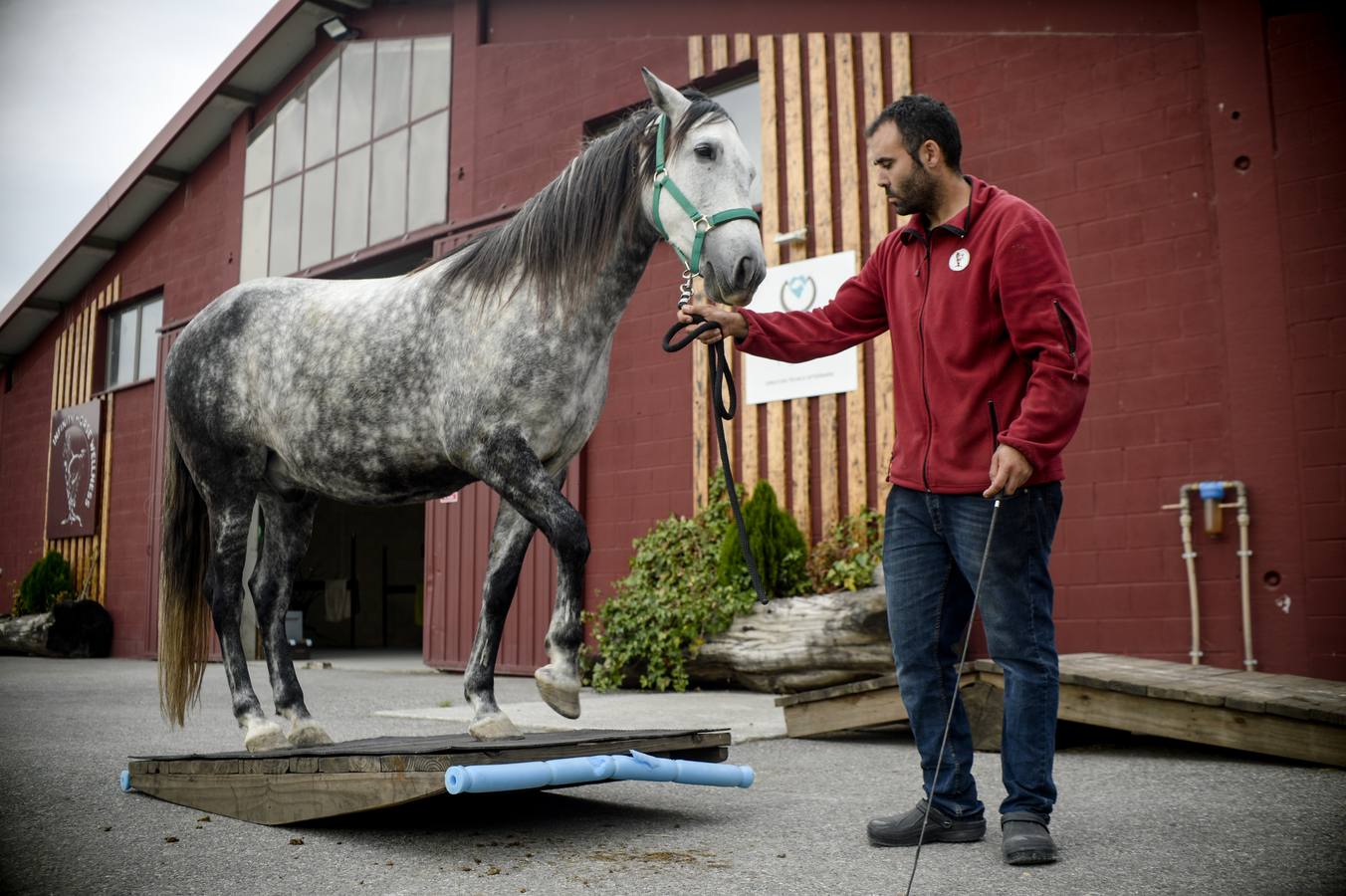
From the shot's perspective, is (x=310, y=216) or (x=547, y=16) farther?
(x=310, y=216)

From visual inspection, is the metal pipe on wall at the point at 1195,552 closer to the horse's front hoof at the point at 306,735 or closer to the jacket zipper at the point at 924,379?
the jacket zipper at the point at 924,379

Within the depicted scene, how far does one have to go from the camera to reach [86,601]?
13.0 metres

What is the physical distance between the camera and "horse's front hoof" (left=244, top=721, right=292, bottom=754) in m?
3.30

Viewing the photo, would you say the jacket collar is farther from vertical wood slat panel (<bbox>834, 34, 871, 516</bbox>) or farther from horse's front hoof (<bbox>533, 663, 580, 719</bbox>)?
vertical wood slat panel (<bbox>834, 34, 871, 516</bbox>)

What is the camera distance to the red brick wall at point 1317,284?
17.7 feet

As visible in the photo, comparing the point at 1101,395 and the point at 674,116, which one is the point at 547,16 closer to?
the point at 1101,395

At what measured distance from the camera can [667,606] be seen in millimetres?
7191

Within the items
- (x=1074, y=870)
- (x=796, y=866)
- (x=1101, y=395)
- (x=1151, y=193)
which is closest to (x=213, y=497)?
(x=796, y=866)

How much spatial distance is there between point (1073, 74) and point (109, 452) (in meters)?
12.2

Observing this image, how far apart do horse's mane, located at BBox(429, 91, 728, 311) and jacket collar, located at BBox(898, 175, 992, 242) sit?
2.06 ft

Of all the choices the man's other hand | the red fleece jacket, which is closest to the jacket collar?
the red fleece jacket

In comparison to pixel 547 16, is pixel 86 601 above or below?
below

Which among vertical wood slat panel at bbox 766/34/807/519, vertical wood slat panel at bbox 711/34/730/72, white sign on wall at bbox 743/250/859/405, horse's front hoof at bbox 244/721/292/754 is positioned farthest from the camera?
vertical wood slat panel at bbox 711/34/730/72

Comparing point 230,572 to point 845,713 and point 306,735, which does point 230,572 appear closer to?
point 306,735
